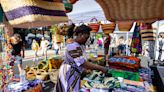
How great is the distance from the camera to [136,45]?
6672 millimetres

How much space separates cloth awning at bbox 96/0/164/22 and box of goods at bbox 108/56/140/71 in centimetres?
42

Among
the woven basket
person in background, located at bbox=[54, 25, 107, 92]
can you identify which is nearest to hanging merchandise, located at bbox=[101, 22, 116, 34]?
person in background, located at bbox=[54, 25, 107, 92]

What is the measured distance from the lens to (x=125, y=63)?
7.52 feet

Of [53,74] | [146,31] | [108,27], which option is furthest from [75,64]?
[108,27]

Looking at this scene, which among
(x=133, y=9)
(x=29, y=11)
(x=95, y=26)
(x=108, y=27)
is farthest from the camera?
(x=95, y=26)

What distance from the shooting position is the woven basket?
1.23 meters

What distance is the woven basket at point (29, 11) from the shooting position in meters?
1.23

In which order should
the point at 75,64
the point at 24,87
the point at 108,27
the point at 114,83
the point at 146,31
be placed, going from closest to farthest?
1. the point at 114,83
2. the point at 75,64
3. the point at 24,87
4. the point at 146,31
5. the point at 108,27

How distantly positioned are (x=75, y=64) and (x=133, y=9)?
0.75 meters

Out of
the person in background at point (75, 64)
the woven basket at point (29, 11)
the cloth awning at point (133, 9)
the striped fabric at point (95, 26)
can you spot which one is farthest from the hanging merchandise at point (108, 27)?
the woven basket at point (29, 11)

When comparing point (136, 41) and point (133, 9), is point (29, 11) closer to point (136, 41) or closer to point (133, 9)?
point (133, 9)

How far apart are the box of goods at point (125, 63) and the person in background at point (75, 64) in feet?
0.84

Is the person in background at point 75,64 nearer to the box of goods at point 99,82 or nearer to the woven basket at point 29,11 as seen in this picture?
the box of goods at point 99,82

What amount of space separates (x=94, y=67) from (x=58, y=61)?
4.02m
